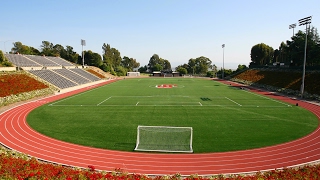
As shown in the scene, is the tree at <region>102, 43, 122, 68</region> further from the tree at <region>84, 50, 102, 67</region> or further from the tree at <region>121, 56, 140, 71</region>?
the tree at <region>84, 50, 102, 67</region>

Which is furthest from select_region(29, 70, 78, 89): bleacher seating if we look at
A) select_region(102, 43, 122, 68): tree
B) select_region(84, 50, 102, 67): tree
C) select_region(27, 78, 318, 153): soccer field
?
select_region(102, 43, 122, 68): tree

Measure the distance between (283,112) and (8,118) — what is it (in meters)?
29.5

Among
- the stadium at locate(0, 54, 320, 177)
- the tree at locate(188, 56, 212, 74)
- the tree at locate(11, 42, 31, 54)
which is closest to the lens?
Answer: the stadium at locate(0, 54, 320, 177)

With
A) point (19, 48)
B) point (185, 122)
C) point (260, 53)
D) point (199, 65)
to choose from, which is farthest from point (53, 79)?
point (199, 65)

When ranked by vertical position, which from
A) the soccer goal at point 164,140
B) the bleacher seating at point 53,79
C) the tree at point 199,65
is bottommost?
the soccer goal at point 164,140

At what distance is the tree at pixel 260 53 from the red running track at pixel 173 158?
283 feet

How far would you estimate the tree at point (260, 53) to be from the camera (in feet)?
309

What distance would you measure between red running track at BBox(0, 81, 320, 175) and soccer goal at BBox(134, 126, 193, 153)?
75 cm

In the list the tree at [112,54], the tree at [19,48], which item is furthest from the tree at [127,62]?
the tree at [19,48]

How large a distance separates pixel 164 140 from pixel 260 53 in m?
92.1

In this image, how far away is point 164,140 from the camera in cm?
1574

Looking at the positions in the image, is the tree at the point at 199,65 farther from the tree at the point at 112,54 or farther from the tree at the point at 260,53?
the tree at the point at 112,54

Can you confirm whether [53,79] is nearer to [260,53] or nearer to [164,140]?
[164,140]

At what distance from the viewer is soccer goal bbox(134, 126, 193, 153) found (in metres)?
14.8
